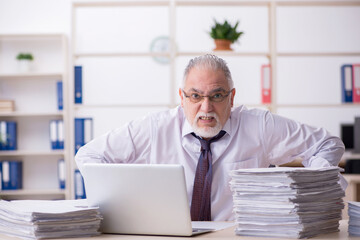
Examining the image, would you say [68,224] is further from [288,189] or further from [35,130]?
[35,130]

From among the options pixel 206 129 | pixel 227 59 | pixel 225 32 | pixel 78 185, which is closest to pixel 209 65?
pixel 206 129

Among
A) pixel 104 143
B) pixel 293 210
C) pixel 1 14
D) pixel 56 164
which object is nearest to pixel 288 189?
pixel 293 210

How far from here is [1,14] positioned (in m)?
5.66

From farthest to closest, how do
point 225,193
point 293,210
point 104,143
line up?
point 104,143 < point 225,193 < point 293,210

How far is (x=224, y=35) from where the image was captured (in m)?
4.57

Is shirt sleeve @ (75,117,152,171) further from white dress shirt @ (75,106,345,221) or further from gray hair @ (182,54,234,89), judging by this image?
gray hair @ (182,54,234,89)

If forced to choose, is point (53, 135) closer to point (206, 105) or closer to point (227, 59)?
point (227, 59)

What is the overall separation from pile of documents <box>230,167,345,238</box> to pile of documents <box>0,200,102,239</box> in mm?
401

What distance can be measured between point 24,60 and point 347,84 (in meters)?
2.96

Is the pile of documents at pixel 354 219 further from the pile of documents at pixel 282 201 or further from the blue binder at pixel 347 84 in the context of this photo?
the blue binder at pixel 347 84

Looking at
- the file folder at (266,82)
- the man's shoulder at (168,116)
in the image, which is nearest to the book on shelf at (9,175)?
the file folder at (266,82)

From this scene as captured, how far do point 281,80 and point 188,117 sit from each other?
11.8 ft

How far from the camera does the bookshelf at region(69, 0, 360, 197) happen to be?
18.4 ft

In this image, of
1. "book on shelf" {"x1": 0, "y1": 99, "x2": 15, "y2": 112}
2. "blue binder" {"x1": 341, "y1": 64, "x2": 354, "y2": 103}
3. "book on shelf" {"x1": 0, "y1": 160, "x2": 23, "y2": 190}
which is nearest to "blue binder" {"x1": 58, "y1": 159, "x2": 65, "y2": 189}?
"book on shelf" {"x1": 0, "y1": 160, "x2": 23, "y2": 190}
